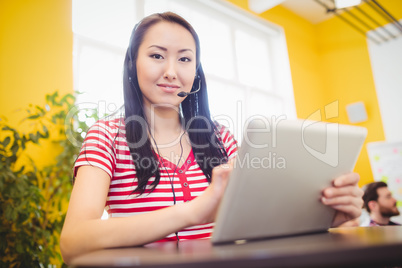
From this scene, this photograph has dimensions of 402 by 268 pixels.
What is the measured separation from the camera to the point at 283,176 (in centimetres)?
58

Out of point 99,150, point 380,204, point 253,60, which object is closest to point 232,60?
point 253,60

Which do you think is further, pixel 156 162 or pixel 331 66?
pixel 331 66

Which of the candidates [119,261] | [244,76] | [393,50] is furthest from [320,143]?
[393,50]

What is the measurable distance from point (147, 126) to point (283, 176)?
0.63m

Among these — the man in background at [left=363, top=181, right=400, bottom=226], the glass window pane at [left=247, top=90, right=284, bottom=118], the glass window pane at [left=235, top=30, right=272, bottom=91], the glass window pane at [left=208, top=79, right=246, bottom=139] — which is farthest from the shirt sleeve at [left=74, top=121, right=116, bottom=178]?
the glass window pane at [left=235, top=30, right=272, bottom=91]

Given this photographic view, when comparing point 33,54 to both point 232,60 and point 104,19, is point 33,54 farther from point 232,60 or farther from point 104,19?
point 232,60

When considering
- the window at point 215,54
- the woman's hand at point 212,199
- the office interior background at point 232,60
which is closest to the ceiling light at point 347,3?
the office interior background at point 232,60

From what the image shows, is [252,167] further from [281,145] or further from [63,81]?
[63,81]

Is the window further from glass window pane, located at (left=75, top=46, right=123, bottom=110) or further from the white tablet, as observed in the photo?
the white tablet

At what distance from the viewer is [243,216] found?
548mm

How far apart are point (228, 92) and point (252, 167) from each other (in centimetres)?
336

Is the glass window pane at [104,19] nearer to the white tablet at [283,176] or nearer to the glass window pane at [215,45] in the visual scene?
the glass window pane at [215,45]

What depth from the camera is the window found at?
273 centimetres

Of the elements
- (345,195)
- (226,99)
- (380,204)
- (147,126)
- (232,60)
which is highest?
(232,60)
